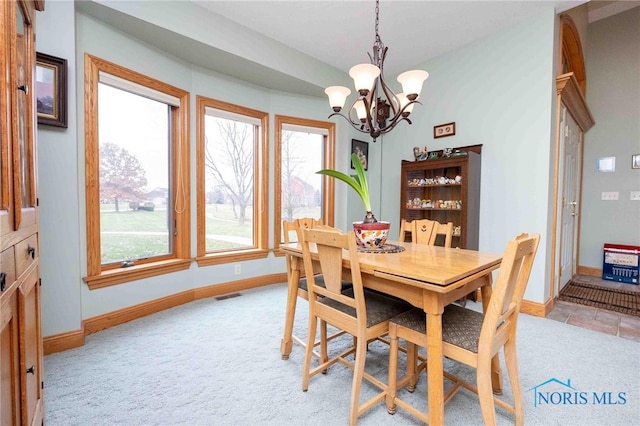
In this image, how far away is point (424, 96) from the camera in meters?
3.72

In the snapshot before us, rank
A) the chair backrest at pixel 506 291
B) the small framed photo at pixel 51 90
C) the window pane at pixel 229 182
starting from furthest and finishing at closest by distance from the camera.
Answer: the window pane at pixel 229 182, the small framed photo at pixel 51 90, the chair backrest at pixel 506 291

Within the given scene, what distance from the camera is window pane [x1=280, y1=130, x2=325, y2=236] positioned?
12.5 feet

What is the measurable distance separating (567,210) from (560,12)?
2.11 meters

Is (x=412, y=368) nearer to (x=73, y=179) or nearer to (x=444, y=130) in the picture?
(x=73, y=179)

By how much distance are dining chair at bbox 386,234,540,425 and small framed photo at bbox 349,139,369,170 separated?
9.72ft

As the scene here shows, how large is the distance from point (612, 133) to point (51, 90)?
248 inches

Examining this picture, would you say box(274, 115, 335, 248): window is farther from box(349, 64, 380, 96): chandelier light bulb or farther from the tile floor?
the tile floor

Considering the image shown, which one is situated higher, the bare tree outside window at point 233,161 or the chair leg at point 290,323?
the bare tree outside window at point 233,161

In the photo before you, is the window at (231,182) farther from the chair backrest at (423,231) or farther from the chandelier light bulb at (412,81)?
the chandelier light bulb at (412,81)

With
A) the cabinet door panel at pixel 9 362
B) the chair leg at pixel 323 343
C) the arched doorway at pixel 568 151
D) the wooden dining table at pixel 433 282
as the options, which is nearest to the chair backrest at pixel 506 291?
the wooden dining table at pixel 433 282

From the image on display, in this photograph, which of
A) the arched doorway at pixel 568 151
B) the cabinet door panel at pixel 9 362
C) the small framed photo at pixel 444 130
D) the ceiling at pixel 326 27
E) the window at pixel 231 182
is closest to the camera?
the cabinet door panel at pixel 9 362

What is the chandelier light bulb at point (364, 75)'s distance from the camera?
5.68 ft

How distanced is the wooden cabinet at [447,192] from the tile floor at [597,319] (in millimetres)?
963

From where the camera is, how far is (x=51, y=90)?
192 centimetres
